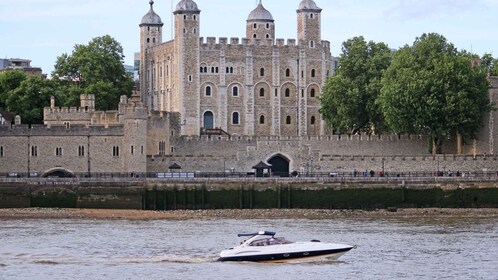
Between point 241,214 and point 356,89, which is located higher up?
point 356,89

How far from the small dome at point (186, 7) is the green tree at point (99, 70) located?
7.52m

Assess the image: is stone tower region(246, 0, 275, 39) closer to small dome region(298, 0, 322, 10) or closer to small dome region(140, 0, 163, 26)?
small dome region(298, 0, 322, 10)

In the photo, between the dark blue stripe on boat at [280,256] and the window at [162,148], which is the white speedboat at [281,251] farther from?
the window at [162,148]

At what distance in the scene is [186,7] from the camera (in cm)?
12231

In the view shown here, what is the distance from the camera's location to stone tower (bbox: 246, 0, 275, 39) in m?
128

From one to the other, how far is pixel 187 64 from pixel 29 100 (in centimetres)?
1275

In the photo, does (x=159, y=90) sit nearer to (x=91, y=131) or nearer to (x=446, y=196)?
(x=91, y=131)

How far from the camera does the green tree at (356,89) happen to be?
115 m

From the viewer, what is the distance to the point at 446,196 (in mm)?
92188

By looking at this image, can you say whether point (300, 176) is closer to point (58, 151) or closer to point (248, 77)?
point (58, 151)

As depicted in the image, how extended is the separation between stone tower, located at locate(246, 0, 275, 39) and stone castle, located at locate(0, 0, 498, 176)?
8 cm

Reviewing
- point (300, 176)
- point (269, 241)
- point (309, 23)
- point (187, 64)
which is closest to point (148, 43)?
point (187, 64)

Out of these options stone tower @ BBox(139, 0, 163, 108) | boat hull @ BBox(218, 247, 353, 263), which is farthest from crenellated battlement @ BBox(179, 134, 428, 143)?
boat hull @ BBox(218, 247, 353, 263)

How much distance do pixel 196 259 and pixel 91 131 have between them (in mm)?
32835
